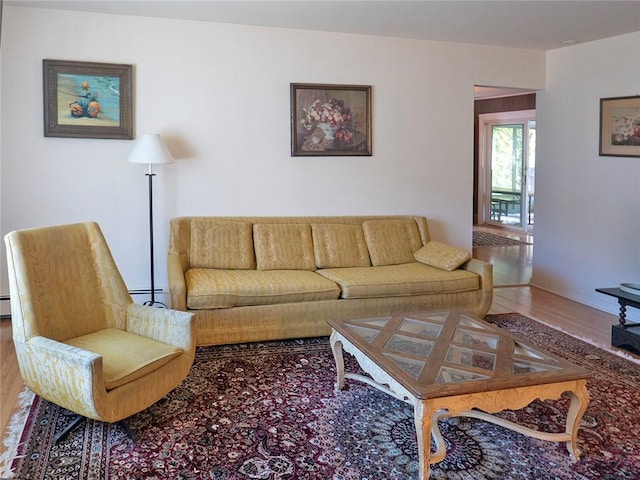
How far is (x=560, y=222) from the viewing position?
584cm

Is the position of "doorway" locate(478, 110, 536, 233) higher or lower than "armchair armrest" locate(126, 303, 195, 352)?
higher

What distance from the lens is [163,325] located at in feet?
10.1

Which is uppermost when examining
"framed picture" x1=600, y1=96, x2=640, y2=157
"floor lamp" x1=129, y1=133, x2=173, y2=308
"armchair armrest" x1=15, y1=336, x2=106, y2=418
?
"framed picture" x1=600, y1=96, x2=640, y2=157

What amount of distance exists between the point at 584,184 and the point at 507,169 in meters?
5.39

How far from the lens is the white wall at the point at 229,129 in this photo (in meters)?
4.50

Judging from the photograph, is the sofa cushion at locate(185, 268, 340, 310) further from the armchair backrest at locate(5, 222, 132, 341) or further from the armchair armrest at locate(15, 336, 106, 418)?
the armchair armrest at locate(15, 336, 106, 418)

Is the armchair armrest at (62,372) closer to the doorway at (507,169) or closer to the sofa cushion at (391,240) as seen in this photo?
the sofa cushion at (391,240)

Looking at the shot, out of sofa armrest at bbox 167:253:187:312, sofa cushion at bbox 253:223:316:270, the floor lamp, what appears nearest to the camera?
sofa armrest at bbox 167:253:187:312

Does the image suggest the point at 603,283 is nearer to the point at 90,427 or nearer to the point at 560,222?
the point at 560,222

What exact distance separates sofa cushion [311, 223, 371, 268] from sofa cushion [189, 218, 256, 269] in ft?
1.77

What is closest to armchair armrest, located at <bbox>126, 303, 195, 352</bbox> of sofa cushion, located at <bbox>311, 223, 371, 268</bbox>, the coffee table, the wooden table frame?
the coffee table

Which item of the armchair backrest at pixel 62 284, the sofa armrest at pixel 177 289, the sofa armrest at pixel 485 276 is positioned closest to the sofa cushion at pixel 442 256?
the sofa armrest at pixel 485 276

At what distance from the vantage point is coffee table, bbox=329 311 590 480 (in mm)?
2365

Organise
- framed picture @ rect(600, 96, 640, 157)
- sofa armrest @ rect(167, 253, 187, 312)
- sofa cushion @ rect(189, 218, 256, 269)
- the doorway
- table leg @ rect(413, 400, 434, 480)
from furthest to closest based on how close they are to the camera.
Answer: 1. the doorway
2. framed picture @ rect(600, 96, 640, 157)
3. sofa cushion @ rect(189, 218, 256, 269)
4. sofa armrest @ rect(167, 253, 187, 312)
5. table leg @ rect(413, 400, 434, 480)
